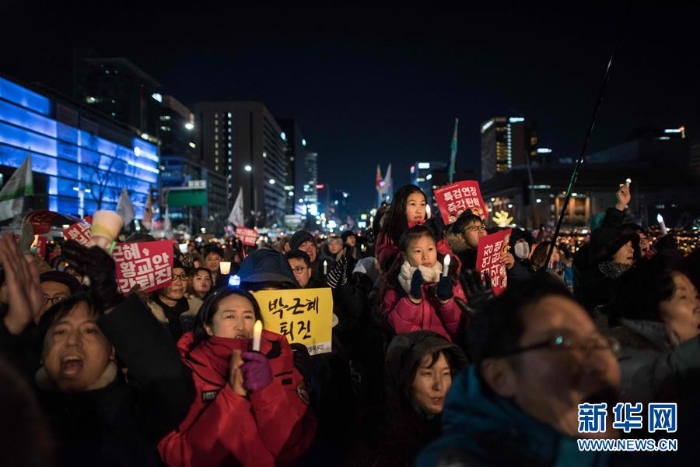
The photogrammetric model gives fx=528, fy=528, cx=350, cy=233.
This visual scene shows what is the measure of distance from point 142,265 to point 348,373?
2253mm

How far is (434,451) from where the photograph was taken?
1.46 meters

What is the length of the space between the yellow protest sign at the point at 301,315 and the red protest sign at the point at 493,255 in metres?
1.28

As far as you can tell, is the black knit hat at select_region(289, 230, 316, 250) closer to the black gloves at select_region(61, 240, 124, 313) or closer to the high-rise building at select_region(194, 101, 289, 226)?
the black gloves at select_region(61, 240, 124, 313)

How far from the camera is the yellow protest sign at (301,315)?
3834 mm

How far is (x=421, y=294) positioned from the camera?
373 cm

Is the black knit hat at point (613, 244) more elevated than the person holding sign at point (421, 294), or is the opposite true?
the black knit hat at point (613, 244)

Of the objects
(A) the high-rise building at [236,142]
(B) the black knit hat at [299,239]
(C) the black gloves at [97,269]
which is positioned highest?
(A) the high-rise building at [236,142]

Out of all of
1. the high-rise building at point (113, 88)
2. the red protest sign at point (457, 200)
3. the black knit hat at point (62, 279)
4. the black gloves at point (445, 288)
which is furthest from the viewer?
the high-rise building at point (113, 88)

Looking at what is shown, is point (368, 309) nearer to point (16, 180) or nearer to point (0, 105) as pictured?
point (16, 180)

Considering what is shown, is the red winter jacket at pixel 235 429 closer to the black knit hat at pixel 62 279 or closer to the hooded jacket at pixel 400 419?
the hooded jacket at pixel 400 419

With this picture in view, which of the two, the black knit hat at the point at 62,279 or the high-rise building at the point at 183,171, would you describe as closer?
the black knit hat at the point at 62,279

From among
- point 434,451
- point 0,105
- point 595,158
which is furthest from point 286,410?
point 595,158
